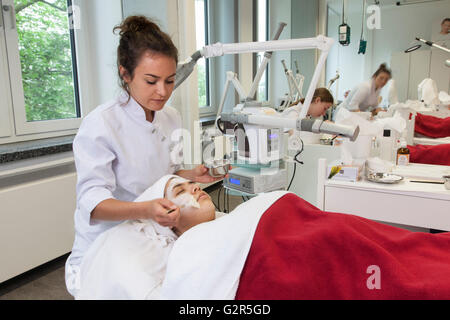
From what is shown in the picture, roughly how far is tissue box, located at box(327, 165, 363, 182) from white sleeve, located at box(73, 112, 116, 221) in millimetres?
1115

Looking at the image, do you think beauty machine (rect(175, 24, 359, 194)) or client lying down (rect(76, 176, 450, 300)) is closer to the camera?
client lying down (rect(76, 176, 450, 300))

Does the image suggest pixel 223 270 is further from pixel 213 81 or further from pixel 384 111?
pixel 213 81

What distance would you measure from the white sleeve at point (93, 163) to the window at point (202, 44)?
2.55 meters

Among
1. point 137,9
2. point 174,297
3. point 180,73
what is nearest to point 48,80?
point 137,9

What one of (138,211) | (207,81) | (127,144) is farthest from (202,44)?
(138,211)

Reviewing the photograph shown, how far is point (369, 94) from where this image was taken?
228 centimetres

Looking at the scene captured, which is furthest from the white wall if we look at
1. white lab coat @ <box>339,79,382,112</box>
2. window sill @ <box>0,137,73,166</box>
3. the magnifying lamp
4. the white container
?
window sill @ <box>0,137,73,166</box>

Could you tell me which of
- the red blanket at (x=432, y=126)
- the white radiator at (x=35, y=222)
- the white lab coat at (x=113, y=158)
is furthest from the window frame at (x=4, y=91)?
the red blanket at (x=432, y=126)

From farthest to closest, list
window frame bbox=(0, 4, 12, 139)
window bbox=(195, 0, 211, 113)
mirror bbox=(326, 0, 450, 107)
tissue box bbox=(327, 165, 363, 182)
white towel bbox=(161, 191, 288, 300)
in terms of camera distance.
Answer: window bbox=(195, 0, 211, 113) < mirror bbox=(326, 0, 450, 107) < window frame bbox=(0, 4, 12, 139) < tissue box bbox=(327, 165, 363, 182) < white towel bbox=(161, 191, 288, 300)

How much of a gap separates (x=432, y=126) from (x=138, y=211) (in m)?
2.10

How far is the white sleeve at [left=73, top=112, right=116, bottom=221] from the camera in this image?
0.95m

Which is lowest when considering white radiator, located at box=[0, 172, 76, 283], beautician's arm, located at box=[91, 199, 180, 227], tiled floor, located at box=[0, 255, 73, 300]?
tiled floor, located at box=[0, 255, 73, 300]

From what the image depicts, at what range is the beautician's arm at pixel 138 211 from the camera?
0.87 meters

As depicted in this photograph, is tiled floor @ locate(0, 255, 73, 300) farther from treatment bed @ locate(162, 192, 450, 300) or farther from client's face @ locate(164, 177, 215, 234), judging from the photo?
treatment bed @ locate(162, 192, 450, 300)
